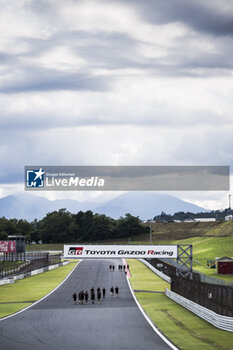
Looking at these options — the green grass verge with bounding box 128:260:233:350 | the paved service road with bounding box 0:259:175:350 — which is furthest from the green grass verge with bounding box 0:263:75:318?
the green grass verge with bounding box 128:260:233:350

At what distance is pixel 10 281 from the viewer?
77.5 m

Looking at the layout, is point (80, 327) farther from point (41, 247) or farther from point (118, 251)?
point (41, 247)

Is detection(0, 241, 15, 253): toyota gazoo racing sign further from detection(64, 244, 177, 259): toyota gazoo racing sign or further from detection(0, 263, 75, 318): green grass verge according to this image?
detection(64, 244, 177, 259): toyota gazoo racing sign

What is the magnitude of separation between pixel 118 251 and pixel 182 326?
29679 millimetres

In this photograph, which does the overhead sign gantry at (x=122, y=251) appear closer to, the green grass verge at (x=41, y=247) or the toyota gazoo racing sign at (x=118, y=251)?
the toyota gazoo racing sign at (x=118, y=251)

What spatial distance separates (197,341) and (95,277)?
192 feet

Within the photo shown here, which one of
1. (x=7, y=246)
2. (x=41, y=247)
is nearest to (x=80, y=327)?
(x=7, y=246)

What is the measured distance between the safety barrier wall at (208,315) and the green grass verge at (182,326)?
12.7 inches

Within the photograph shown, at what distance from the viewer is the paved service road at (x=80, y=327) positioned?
26.1m

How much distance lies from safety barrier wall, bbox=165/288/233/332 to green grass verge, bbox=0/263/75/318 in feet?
44.0

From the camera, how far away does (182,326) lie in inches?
1355

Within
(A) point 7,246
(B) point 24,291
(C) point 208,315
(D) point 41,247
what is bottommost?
(B) point 24,291

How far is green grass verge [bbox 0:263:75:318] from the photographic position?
163ft

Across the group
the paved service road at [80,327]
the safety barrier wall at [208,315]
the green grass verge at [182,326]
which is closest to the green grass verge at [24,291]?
the paved service road at [80,327]
